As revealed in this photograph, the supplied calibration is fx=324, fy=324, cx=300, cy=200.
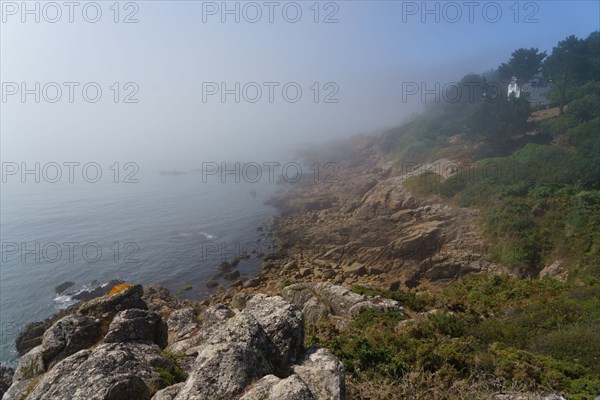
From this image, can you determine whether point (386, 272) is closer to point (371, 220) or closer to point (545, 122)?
point (371, 220)

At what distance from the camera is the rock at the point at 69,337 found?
10.2 meters

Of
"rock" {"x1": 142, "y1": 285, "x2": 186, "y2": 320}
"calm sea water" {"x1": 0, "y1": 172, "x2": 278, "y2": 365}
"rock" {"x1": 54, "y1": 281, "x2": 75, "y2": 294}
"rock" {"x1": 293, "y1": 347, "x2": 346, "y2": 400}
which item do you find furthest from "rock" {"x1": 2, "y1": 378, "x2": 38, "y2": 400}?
"rock" {"x1": 54, "y1": 281, "x2": 75, "y2": 294}

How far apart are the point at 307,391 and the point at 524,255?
24.5 metres

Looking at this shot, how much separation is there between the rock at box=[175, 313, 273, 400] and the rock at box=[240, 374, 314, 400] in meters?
0.38

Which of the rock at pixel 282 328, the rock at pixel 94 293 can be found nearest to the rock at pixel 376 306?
the rock at pixel 282 328

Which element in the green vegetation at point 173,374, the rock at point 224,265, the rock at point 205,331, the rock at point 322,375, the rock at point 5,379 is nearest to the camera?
the rock at point 322,375

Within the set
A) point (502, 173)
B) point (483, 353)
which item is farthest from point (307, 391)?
point (502, 173)

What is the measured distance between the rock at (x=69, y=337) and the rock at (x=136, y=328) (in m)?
0.85

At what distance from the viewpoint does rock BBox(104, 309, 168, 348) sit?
10375 mm

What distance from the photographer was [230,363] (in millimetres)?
6344

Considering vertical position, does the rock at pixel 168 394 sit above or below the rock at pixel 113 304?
above

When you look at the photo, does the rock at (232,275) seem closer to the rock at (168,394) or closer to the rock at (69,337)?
the rock at (69,337)

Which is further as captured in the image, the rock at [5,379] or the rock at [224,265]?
the rock at [224,265]

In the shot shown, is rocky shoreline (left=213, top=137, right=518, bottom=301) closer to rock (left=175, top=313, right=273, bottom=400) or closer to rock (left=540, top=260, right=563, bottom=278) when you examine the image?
rock (left=540, top=260, right=563, bottom=278)
